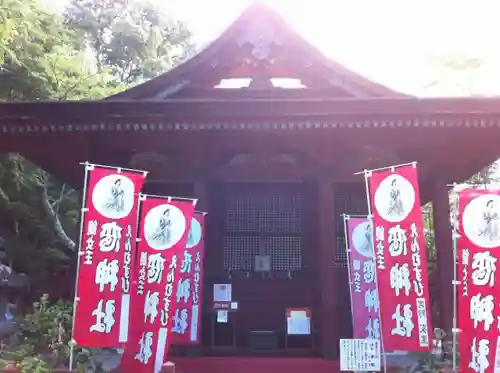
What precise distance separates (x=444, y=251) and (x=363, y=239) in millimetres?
1431

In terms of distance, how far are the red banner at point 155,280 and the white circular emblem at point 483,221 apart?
3436mm

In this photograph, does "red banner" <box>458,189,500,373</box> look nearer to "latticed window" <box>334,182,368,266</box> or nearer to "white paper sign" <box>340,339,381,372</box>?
"white paper sign" <box>340,339,381,372</box>

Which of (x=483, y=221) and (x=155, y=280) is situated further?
(x=155, y=280)

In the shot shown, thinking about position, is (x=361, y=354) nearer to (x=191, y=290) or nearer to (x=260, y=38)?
(x=191, y=290)

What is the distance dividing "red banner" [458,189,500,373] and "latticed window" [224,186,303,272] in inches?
151

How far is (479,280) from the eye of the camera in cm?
655

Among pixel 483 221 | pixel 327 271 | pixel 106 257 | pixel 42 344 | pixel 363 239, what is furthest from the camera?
→ pixel 42 344

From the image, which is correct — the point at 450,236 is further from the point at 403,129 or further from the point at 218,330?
the point at 218,330

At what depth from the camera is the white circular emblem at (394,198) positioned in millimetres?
7281

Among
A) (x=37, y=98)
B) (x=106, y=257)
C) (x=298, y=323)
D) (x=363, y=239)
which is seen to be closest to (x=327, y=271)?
(x=363, y=239)

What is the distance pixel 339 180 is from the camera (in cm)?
995

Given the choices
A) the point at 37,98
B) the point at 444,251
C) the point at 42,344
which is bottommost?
the point at 42,344

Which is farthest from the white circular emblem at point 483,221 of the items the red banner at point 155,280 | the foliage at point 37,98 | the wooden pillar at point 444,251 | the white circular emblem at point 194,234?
the foliage at point 37,98

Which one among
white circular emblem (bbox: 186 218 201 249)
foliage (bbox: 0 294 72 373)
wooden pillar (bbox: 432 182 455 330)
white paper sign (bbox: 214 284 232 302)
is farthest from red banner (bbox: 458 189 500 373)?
foliage (bbox: 0 294 72 373)
